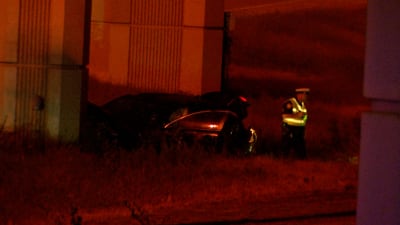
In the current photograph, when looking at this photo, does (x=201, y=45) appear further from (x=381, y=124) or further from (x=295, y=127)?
(x=381, y=124)

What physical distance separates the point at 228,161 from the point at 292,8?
35.1 metres

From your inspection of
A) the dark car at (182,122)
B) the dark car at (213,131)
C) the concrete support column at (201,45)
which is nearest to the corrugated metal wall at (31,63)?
the dark car at (182,122)

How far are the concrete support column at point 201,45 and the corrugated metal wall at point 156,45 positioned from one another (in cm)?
23

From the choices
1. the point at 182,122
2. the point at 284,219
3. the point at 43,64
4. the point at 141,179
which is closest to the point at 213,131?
the point at 182,122

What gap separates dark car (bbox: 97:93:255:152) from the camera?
14.6 m

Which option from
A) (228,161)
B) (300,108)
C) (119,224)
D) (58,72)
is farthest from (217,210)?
(300,108)

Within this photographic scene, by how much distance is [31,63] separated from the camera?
12.6 m

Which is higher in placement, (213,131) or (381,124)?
(381,124)

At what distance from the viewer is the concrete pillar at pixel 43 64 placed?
12531 mm

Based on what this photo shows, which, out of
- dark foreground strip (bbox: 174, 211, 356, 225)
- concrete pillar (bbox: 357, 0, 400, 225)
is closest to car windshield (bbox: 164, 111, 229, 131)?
dark foreground strip (bbox: 174, 211, 356, 225)

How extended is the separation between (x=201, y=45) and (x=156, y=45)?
1371 millimetres

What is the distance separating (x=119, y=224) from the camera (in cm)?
859

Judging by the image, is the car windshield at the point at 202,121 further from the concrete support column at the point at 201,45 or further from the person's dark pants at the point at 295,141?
the concrete support column at the point at 201,45

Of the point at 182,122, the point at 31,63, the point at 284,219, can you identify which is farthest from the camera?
the point at 182,122
